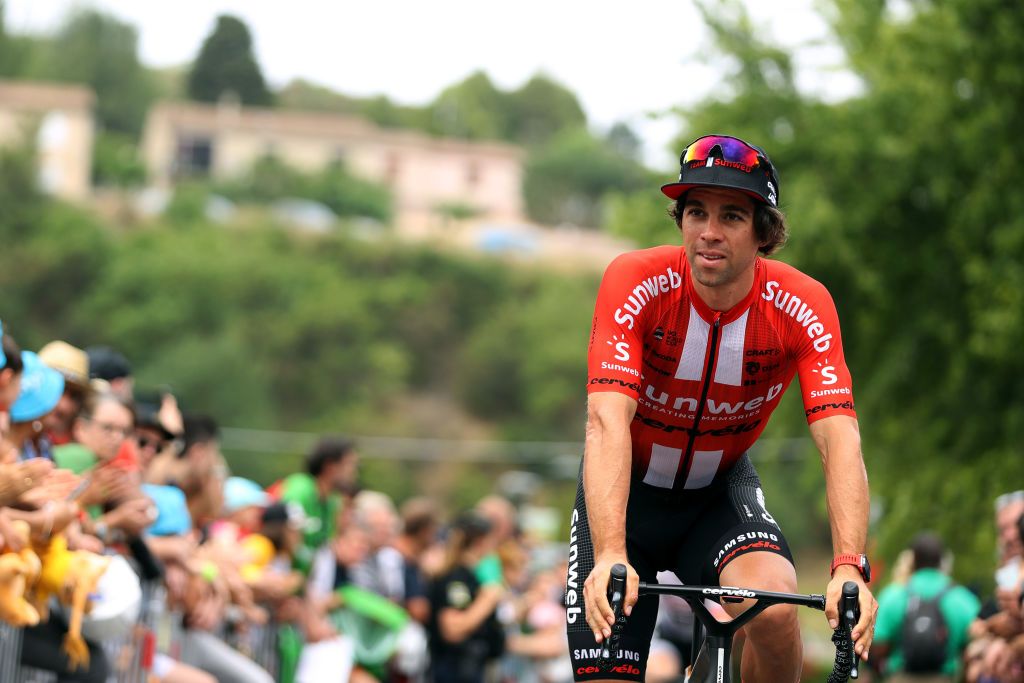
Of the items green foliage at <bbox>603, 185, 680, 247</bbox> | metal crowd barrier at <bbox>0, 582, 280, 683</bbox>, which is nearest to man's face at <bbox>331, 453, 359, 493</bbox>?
metal crowd barrier at <bbox>0, 582, 280, 683</bbox>

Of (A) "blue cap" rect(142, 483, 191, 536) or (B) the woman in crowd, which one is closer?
(A) "blue cap" rect(142, 483, 191, 536)

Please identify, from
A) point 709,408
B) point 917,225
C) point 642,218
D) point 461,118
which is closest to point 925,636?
point 709,408

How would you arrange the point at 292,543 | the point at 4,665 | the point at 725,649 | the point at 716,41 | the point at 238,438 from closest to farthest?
the point at 725,649 → the point at 4,665 → the point at 292,543 → the point at 716,41 → the point at 238,438

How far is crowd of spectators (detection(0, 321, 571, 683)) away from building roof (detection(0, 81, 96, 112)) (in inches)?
4713

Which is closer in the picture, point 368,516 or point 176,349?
point 368,516

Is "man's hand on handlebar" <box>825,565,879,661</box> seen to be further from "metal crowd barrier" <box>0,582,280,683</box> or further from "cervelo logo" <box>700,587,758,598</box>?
"metal crowd barrier" <box>0,582,280,683</box>

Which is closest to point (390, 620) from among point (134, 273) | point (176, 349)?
point (176, 349)

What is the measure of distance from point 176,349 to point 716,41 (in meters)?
78.7

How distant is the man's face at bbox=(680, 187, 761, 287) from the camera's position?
604cm

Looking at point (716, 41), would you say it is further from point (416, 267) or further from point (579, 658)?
point (416, 267)

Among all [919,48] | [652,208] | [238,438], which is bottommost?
[238,438]

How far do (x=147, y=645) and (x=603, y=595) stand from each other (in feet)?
15.8

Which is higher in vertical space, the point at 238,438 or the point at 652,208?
the point at 652,208

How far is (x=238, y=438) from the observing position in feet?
292
